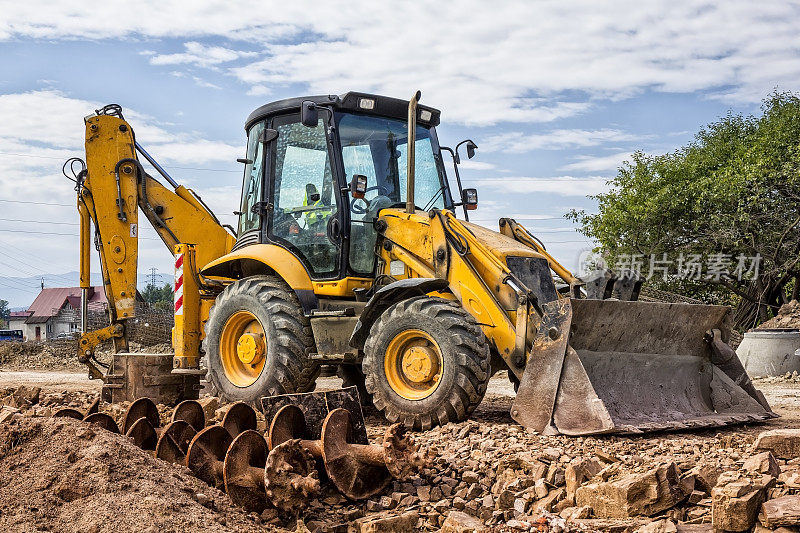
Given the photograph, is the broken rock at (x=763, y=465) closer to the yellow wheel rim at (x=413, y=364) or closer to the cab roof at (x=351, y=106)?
the yellow wheel rim at (x=413, y=364)

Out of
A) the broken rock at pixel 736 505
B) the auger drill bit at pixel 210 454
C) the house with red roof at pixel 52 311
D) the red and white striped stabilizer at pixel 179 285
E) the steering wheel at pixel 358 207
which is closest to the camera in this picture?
the broken rock at pixel 736 505

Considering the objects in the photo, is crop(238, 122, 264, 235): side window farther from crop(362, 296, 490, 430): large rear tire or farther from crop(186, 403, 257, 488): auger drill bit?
crop(186, 403, 257, 488): auger drill bit

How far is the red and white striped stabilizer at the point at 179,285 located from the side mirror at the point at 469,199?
3.22 metres

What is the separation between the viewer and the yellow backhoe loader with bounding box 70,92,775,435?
6.46 m

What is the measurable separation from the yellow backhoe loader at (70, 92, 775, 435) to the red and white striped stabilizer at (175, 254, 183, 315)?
2 centimetres

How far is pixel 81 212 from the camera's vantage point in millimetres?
9953

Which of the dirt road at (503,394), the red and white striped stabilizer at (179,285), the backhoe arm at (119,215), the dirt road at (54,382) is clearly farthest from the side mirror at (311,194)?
the dirt road at (54,382)

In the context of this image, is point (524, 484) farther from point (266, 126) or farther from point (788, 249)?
point (788, 249)

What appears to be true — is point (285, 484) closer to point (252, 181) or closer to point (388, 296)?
point (388, 296)

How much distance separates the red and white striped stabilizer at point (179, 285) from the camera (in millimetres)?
9031

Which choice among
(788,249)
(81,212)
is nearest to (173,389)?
(81,212)

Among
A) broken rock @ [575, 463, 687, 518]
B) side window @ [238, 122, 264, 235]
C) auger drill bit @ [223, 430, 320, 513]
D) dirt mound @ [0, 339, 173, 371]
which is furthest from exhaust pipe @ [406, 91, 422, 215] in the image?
dirt mound @ [0, 339, 173, 371]

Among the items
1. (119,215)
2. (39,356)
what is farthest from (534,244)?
(39,356)

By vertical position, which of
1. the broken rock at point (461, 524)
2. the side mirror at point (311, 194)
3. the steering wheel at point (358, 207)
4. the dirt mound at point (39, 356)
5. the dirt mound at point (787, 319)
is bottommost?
the dirt mound at point (39, 356)
